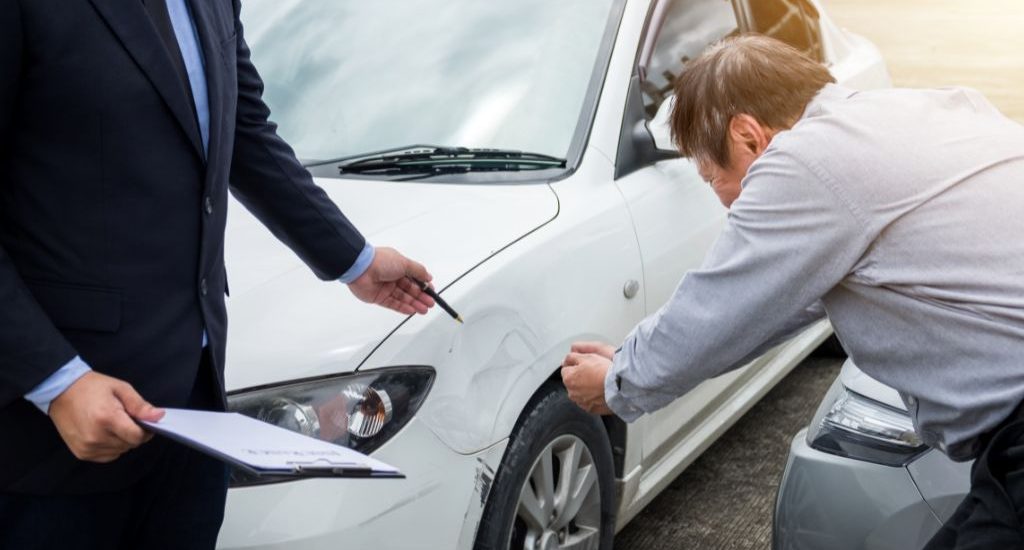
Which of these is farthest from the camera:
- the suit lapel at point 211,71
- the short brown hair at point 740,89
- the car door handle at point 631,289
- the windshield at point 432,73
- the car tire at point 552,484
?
the windshield at point 432,73

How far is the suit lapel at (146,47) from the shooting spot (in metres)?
1.63

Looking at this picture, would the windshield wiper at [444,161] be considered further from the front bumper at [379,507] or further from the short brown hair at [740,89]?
the short brown hair at [740,89]

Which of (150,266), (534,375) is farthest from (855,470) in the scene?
(150,266)

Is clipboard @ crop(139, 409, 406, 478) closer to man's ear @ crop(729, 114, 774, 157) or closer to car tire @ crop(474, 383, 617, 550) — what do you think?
man's ear @ crop(729, 114, 774, 157)

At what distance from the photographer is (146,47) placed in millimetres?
1665

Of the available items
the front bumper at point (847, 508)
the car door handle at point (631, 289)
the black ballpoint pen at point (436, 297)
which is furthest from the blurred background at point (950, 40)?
the black ballpoint pen at point (436, 297)

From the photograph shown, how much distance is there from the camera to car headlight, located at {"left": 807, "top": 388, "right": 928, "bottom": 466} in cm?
245

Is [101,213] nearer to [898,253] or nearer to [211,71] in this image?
[211,71]

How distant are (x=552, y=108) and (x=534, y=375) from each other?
Result: 2.90 feet

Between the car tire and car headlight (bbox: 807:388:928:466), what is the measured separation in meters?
0.54

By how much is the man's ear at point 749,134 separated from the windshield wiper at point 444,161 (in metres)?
1.15

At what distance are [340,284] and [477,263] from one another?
291mm

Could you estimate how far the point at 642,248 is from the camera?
316cm

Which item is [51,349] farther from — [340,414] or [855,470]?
[855,470]
